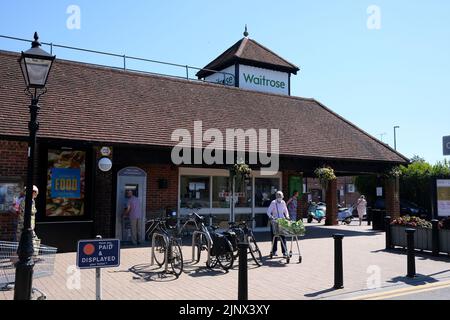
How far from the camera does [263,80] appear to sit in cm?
2419

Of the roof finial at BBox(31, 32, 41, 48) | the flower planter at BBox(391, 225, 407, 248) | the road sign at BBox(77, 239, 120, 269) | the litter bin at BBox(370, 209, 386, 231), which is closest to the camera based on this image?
the road sign at BBox(77, 239, 120, 269)

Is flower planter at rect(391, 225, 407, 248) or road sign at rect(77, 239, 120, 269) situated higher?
road sign at rect(77, 239, 120, 269)

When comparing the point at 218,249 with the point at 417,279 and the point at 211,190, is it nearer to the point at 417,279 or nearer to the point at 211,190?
the point at 417,279

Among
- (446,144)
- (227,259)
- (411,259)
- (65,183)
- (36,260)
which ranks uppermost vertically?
(446,144)

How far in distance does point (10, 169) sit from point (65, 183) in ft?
4.71

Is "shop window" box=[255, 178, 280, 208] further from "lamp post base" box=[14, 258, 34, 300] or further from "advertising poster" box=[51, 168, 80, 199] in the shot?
"lamp post base" box=[14, 258, 34, 300]

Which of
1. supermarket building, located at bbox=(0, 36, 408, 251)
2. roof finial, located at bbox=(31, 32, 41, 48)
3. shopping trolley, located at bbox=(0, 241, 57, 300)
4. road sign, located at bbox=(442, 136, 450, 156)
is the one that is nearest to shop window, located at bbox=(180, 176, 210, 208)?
supermarket building, located at bbox=(0, 36, 408, 251)

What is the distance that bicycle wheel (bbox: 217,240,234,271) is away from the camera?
920cm

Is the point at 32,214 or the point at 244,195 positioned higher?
the point at 244,195

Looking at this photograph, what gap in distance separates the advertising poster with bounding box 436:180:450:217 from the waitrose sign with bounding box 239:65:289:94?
13152mm

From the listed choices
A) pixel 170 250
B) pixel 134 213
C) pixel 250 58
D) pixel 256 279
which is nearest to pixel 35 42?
pixel 170 250

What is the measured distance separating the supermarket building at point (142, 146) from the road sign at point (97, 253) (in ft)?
20.5
